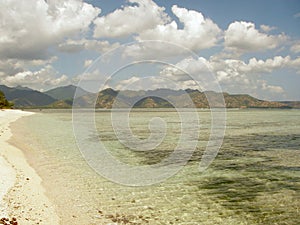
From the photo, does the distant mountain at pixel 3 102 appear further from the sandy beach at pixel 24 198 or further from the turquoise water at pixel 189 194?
the sandy beach at pixel 24 198

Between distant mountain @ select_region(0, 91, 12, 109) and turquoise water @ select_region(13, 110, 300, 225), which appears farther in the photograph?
distant mountain @ select_region(0, 91, 12, 109)

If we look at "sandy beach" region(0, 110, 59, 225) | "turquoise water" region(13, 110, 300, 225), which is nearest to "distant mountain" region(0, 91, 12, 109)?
"turquoise water" region(13, 110, 300, 225)

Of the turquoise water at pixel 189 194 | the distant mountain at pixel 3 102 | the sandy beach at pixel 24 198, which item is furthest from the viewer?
the distant mountain at pixel 3 102

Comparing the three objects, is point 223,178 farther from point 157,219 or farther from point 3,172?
point 3,172

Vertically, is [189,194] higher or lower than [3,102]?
lower

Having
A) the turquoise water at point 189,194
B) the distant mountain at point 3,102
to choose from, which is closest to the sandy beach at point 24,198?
the turquoise water at point 189,194

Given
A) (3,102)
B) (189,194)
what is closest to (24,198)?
(189,194)

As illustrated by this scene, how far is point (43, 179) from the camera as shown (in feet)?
64.8

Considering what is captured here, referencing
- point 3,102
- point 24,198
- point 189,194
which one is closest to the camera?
point 24,198

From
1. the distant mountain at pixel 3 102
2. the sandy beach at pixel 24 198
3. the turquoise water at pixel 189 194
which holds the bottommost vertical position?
the turquoise water at pixel 189 194

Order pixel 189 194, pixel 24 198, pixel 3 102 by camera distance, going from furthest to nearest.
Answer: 1. pixel 3 102
2. pixel 189 194
3. pixel 24 198

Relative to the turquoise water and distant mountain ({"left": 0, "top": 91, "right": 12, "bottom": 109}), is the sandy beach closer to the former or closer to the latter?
the turquoise water

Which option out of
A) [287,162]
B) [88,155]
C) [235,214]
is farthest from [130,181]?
[287,162]

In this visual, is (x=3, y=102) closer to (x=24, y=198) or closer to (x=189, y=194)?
(x=24, y=198)
